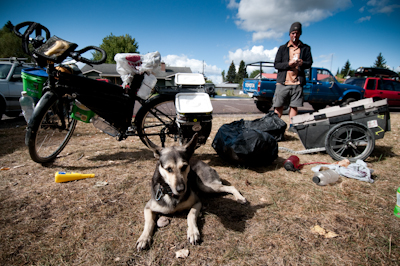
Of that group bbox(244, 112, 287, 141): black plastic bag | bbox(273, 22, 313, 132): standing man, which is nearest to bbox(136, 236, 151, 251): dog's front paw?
bbox(244, 112, 287, 141): black plastic bag

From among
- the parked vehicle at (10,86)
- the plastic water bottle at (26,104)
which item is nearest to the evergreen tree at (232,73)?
the parked vehicle at (10,86)

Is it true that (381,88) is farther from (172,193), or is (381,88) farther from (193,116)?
(172,193)

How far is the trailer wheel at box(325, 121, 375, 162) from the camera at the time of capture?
11.1ft

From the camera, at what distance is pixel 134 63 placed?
10.9 ft

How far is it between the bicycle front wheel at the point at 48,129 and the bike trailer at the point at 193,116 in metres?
1.91

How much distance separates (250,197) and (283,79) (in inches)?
131

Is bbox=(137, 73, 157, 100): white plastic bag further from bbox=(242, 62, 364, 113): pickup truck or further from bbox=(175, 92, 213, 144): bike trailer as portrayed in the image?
bbox=(242, 62, 364, 113): pickup truck

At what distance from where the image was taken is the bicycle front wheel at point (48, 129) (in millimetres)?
2993

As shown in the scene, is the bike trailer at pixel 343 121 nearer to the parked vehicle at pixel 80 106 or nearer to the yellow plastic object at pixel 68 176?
the parked vehicle at pixel 80 106

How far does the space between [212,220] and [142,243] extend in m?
0.73

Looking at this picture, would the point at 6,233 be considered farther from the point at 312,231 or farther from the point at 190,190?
the point at 312,231

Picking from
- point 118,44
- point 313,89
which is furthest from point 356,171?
point 118,44

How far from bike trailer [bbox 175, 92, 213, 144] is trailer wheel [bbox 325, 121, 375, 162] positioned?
88.2 inches

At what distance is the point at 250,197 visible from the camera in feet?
8.23
